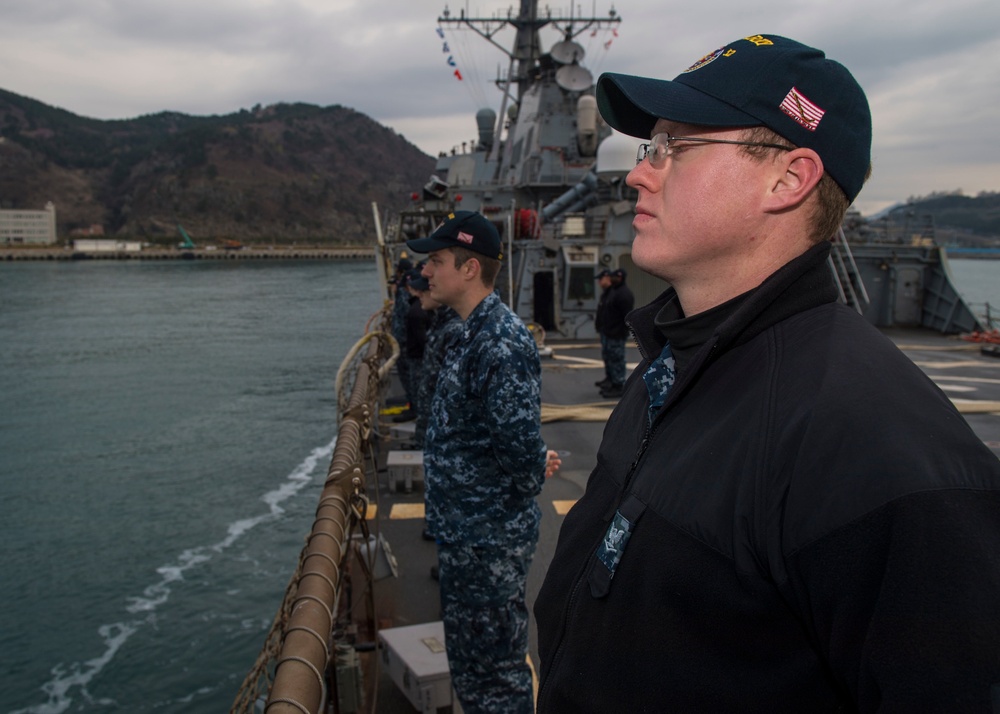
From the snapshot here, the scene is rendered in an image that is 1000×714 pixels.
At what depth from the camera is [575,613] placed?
123 cm

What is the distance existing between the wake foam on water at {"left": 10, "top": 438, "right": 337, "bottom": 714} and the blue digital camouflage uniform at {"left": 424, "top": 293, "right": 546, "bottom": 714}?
457 cm

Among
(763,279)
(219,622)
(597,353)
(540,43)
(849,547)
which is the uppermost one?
(540,43)

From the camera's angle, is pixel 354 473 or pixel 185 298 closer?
pixel 354 473

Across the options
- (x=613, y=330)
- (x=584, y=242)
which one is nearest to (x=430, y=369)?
(x=613, y=330)

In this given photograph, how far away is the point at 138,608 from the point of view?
737 centimetres

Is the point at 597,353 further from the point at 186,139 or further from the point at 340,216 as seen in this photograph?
the point at 186,139

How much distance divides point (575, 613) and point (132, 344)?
2622 cm

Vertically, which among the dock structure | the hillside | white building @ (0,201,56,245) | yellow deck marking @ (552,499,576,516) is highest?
the hillside

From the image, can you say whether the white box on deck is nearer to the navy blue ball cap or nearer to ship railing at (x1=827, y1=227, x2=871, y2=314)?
the navy blue ball cap

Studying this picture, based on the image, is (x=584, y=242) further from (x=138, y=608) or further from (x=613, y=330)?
(x=138, y=608)

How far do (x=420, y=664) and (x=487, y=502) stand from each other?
38.6 inches

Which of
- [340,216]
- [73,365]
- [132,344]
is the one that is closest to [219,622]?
[73,365]

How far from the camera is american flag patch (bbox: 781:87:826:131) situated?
1107mm

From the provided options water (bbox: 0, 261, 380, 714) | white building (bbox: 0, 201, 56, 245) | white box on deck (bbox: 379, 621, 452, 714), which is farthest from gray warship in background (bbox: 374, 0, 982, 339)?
white building (bbox: 0, 201, 56, 245)
